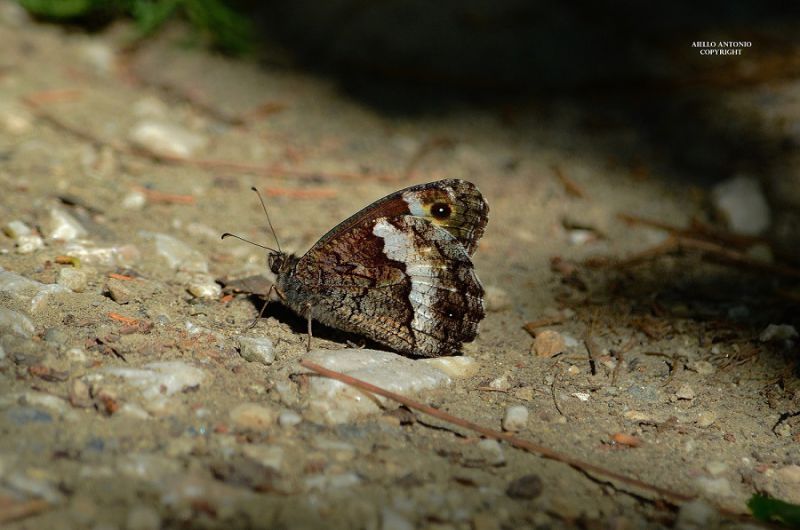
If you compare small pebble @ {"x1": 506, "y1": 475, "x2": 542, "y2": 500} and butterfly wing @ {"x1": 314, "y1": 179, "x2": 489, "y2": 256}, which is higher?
butterfly wing @ {"x1": 314, "y1": 179, "x2": 489, "y2": 256}

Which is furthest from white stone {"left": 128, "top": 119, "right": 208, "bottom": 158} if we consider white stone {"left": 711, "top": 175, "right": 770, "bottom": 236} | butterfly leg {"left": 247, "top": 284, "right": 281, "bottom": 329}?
white stone {"left": 711, "top": 175, "right": 770, "bottom": 236}

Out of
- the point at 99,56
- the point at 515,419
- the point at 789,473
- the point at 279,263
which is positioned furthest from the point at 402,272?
the point at 99,56

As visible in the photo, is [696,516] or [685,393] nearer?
[696,516]

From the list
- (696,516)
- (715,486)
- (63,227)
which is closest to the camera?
(696,516)

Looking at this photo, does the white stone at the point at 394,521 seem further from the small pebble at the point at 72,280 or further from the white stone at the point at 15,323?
the small pebble at the point at 72,280

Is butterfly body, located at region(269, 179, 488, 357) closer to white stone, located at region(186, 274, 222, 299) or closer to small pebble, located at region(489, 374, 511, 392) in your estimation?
small pebble, located at region(489, 374, 511, 392)

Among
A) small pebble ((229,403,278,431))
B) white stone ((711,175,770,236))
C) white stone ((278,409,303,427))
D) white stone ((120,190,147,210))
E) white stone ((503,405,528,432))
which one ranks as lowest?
white stone ((120,190,147,210))

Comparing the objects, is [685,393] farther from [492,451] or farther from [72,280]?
[72,280]

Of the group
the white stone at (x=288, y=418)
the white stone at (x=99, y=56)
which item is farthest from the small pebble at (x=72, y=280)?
the white stone at (x=99, y=56)
